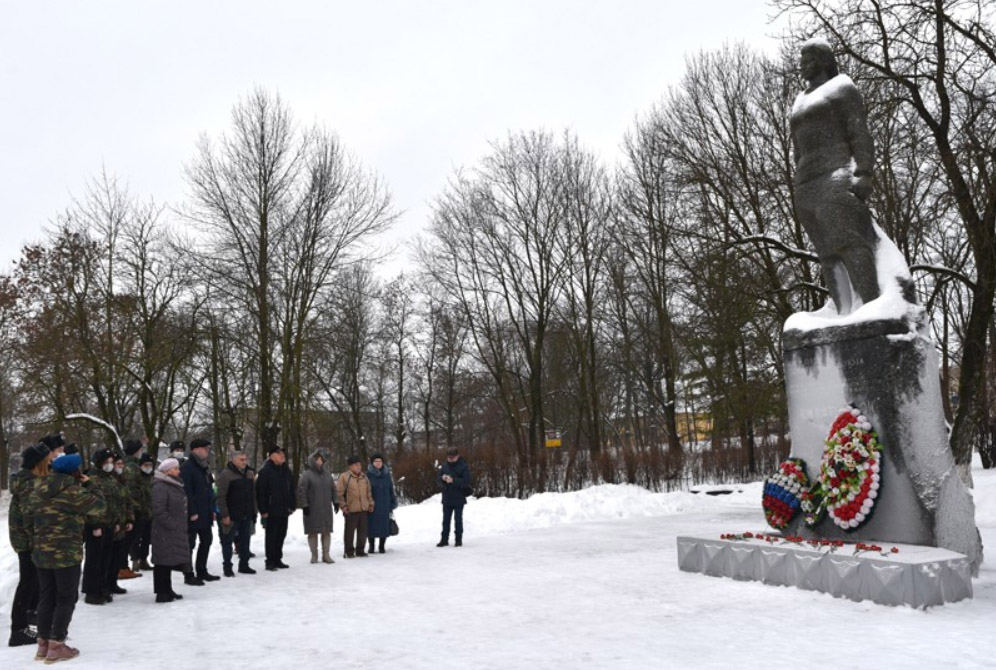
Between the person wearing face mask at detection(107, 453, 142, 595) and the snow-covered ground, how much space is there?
257 millimetres

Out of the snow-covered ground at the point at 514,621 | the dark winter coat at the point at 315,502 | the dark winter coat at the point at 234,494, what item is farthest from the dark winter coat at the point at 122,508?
the dark winter coat at the point at 315,502

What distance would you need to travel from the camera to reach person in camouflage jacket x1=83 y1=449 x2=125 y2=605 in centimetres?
850

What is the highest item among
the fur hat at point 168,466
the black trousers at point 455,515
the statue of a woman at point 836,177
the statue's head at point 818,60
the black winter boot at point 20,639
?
the statue's head at point 818,60

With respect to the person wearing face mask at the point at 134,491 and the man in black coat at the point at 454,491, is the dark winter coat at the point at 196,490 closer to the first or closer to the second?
the person wearing face mask at the point at 134,491

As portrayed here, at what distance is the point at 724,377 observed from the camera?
90.1 feet

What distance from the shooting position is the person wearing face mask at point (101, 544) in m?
8.45

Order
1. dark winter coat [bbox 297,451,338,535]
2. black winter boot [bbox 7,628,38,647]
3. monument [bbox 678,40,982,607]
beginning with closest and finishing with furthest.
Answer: black winter boot [bbox 7,628,38,647], monument [bbox 678,40,982,607], dark winter coat [bbox 297,451,338,535]

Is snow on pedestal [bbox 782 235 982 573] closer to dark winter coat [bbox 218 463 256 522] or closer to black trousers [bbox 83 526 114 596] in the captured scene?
dark winter coat [bbox 218 463 256 522]

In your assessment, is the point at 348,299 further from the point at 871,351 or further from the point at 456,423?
the point at 456,423

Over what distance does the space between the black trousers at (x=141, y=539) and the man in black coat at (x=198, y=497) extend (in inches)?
36.5

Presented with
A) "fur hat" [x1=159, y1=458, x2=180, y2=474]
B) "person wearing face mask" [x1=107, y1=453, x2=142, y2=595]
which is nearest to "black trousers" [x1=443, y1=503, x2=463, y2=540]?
"person wearing face mask" [x1=107, y1=453, x2=142, y2=595]

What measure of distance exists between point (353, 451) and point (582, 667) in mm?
41398

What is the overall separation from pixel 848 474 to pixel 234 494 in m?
7.90

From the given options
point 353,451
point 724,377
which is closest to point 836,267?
point 724,377
